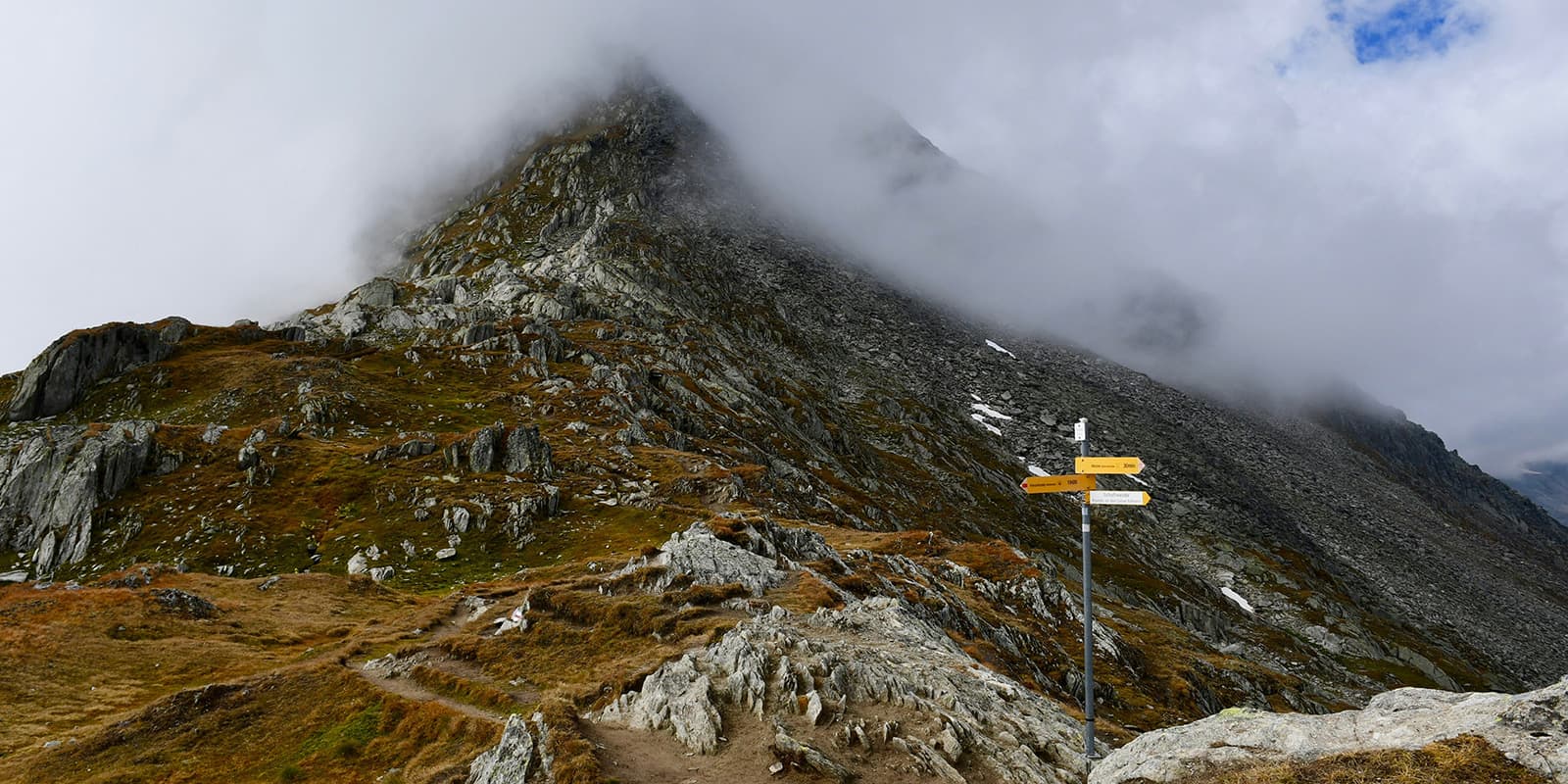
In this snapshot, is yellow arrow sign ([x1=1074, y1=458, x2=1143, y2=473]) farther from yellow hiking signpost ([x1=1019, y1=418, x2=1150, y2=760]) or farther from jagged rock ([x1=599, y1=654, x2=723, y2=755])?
jagged rock ([x1=599, y1=654, x2=723, y2=755])

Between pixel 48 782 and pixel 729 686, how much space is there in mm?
21724

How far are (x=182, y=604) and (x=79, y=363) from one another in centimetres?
6400

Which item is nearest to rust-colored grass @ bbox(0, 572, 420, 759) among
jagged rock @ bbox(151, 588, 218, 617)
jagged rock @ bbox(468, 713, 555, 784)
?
jagged rock @ bbox(151, 588, 218, 617)

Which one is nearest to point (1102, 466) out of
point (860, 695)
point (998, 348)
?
point (860, 695)

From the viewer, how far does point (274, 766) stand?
23.1 meters

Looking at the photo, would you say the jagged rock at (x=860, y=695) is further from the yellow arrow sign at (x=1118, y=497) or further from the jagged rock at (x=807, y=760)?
the yellow arrow sign at (x=1118, y=497)

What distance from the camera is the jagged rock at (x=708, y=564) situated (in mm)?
36531

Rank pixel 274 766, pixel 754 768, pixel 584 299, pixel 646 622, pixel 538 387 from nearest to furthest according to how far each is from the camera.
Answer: pixel 754 768 < pixel 274 766 < pixel 646 622 < pixel 538 387 < pixel 584 299

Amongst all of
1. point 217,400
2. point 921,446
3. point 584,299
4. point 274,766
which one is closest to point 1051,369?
point 921,446

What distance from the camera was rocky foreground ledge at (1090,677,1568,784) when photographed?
1364 cm

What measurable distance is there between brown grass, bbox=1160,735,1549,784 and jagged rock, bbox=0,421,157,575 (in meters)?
71.1

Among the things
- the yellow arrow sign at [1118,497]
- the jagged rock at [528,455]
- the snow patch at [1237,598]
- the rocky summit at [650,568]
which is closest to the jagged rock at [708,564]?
the rocky summit at [650,568]

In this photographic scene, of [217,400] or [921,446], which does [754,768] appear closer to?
[217,400]

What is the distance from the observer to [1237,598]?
122m
